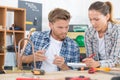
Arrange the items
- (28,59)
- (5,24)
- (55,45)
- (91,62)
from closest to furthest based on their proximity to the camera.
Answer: (91,62), (28,59), (55,45), (5,24)

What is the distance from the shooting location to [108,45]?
1.99 metres

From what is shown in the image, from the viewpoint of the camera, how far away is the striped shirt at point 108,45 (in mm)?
1896

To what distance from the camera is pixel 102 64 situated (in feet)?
5.96

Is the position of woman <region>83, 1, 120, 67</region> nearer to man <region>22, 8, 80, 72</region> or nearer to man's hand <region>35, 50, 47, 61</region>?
man <region>22, 8, 80, 72</region>

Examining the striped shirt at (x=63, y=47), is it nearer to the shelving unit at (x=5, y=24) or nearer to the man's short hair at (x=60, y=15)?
the man's short hair at (x=60, y=15)

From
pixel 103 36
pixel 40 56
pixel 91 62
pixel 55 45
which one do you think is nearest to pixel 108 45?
pixel 103 36

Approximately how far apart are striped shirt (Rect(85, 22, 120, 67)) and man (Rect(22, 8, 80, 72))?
0.13m

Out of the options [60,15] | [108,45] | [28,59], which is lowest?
[28,59]

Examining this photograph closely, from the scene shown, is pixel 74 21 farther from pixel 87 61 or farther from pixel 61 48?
pixel 87 61

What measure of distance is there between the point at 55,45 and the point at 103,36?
0.38 m

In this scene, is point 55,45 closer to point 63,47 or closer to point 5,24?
point 63,47

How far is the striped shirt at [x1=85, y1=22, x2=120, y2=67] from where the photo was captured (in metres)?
1.90

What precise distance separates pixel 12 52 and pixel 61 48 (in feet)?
6.41

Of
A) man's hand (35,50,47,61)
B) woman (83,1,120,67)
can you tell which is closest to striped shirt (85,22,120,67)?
woman (83,1,120,67)
